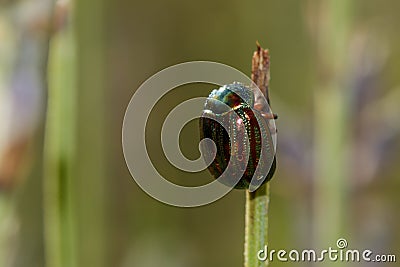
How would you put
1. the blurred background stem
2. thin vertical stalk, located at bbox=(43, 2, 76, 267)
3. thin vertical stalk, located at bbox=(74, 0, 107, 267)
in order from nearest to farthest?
thin vertical stalk, located at bbox=(43, 2, 76, 267) → the blurred background stem → thin vertical stalk, located at bbox=(74, 0, 107, 267)

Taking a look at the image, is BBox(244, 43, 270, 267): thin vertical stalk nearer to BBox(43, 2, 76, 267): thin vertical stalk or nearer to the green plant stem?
the green plant stem

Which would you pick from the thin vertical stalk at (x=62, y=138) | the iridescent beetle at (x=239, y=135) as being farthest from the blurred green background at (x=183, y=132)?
the iridescent beetle at (x=239, y=135)

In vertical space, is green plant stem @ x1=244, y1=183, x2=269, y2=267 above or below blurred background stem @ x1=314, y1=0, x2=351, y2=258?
below

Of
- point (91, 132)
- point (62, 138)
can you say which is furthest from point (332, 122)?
point (91, 132)

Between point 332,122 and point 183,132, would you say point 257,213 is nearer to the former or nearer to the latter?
point 332,122

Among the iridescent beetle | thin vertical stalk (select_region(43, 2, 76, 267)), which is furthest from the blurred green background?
the iridescent beetle

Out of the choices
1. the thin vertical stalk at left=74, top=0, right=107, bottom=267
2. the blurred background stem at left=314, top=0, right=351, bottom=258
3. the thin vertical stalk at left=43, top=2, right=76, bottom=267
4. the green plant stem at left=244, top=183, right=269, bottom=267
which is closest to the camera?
the green plant stem at left=244, top=183, right=269, bottom=267

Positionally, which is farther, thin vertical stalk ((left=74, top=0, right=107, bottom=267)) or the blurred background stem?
thin vertical stalk ((left=74, top=0, right=107, bottom=267))
